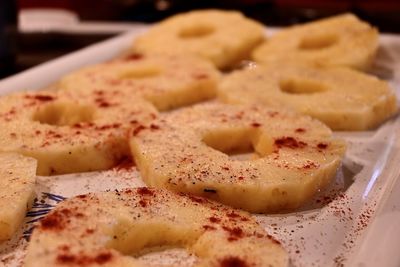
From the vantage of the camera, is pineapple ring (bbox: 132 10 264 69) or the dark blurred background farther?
the dark blurred background

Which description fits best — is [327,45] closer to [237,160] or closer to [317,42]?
[317,42]

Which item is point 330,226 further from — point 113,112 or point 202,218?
A: point 113,112

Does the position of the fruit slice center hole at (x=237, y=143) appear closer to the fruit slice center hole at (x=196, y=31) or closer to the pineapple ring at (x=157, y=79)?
the pineapple ring at (x=157, y=79)

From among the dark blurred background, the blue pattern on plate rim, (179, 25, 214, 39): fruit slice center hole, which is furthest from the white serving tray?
the dark blurred background


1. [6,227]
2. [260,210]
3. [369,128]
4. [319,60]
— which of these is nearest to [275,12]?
[319,60]

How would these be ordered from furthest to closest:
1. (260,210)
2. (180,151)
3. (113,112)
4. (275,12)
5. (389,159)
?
1. (275,12)
2. (113,112)
3. (389,159)
4. (180,151)
5. (260,210)

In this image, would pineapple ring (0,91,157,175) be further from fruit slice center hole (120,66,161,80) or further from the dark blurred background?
the dark blurred background
